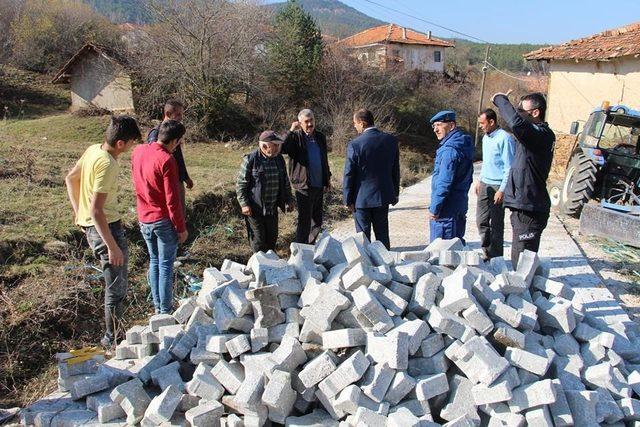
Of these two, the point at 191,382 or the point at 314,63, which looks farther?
the point at 314,63

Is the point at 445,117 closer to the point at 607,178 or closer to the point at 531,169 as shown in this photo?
the point at 531,169

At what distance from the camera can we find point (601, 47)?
46.9 ft

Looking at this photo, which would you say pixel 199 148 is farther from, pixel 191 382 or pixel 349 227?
pixel 191 382

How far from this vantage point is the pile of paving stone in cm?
313

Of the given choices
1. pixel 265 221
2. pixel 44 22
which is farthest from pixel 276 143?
pixel 44 22

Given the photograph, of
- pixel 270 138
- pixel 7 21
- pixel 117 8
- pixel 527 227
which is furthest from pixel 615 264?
pixel 117 8

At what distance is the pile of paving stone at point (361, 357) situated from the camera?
3.13 meters

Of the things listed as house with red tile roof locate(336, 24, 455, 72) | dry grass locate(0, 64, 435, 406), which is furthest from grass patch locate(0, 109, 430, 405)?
house with red tile roof locate(336, 24, 455, 72)

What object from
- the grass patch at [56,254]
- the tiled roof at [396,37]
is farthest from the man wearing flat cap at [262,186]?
the tiled roof at [396,37]

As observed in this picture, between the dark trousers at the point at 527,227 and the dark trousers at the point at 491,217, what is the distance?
77 cm

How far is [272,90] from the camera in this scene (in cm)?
2275

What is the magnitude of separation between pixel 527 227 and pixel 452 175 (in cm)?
80

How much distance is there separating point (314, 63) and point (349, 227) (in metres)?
16.4

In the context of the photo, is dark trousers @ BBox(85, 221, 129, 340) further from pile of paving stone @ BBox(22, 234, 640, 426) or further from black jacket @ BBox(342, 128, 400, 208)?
black jacket @ BBox(342, 128, 400, 208)
